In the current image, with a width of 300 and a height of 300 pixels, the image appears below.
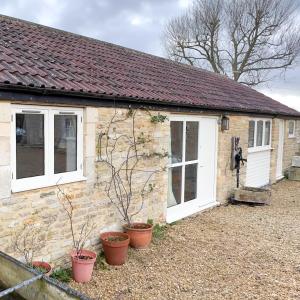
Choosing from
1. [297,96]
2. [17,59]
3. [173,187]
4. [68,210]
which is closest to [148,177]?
[173,187]

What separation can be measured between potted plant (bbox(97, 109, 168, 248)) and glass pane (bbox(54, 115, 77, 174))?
1.60 feet

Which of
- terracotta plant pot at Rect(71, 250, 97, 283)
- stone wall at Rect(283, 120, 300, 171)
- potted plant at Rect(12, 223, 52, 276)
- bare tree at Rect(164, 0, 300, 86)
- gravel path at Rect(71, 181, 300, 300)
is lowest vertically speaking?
gravel path at Rect(71, 181, 300, 300)

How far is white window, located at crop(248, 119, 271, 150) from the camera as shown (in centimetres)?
1266

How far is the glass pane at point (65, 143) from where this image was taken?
17.7 ft

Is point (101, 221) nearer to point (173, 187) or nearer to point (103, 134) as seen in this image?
point (103, 134)

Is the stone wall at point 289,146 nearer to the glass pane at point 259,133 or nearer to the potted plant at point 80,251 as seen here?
the glass pane at point 259,133

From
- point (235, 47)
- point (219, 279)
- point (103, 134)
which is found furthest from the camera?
point (235, 47)

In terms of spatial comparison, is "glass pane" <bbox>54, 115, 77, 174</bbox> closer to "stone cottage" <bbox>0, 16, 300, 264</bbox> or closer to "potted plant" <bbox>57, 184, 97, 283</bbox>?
"stone cottage" <bbox>0, 16, 300, 264</bbox>

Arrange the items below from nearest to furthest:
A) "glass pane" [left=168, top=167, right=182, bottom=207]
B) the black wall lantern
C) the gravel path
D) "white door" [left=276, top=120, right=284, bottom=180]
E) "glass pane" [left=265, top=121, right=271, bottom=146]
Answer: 1. the gravel path
2. "glass pane" [left=168, top=167, right=182, bottom=207]
3. the black wall lantern
4. "glass pane" [left=265, top=121, right=271, bottom=146]
5. "white door" [left=276, top=120, right=284, bottom=180]

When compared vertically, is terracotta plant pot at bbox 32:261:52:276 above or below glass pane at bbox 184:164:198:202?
below

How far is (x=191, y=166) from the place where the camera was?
29.7 ft

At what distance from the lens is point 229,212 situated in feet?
31.3

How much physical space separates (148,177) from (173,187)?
1356 mm

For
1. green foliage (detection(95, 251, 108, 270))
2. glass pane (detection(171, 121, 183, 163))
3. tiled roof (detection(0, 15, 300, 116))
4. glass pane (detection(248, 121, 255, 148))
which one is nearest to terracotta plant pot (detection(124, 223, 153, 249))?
green foliage (detection(95, 251, 108, 270))
